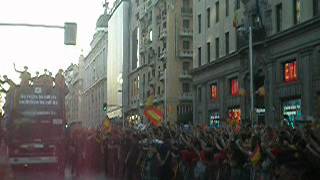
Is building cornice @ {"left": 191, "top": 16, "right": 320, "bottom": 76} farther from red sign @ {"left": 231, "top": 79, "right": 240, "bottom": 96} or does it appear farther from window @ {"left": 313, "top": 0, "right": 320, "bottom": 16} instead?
red sign @ {"left": 231, "top": 79, "right": 240, "bottom": 96}

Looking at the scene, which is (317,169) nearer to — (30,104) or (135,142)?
(135,142)

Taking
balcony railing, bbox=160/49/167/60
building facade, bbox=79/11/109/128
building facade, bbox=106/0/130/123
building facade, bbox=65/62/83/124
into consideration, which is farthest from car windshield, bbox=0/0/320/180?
building facade, bbox=65/62/83/124

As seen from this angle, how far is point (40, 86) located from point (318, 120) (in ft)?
52.4

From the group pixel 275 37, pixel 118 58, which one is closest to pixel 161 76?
pixel 118 58

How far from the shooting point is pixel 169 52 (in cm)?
7606

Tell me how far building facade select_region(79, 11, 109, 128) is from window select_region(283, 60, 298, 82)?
264ft

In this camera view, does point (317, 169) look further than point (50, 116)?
No

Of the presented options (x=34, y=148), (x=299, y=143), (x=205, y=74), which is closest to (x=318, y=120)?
(x=299, y=143)

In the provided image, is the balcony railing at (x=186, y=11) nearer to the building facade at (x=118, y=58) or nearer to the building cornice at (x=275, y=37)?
the building cornice at (x=275, y=37)

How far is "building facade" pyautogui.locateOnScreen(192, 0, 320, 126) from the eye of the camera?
123 feet

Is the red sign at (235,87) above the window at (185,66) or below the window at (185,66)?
below

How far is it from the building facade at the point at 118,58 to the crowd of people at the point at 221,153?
3031 inches

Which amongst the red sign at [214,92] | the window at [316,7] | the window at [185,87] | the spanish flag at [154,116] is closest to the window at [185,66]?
the window at [185,87]

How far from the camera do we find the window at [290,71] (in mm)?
39250
